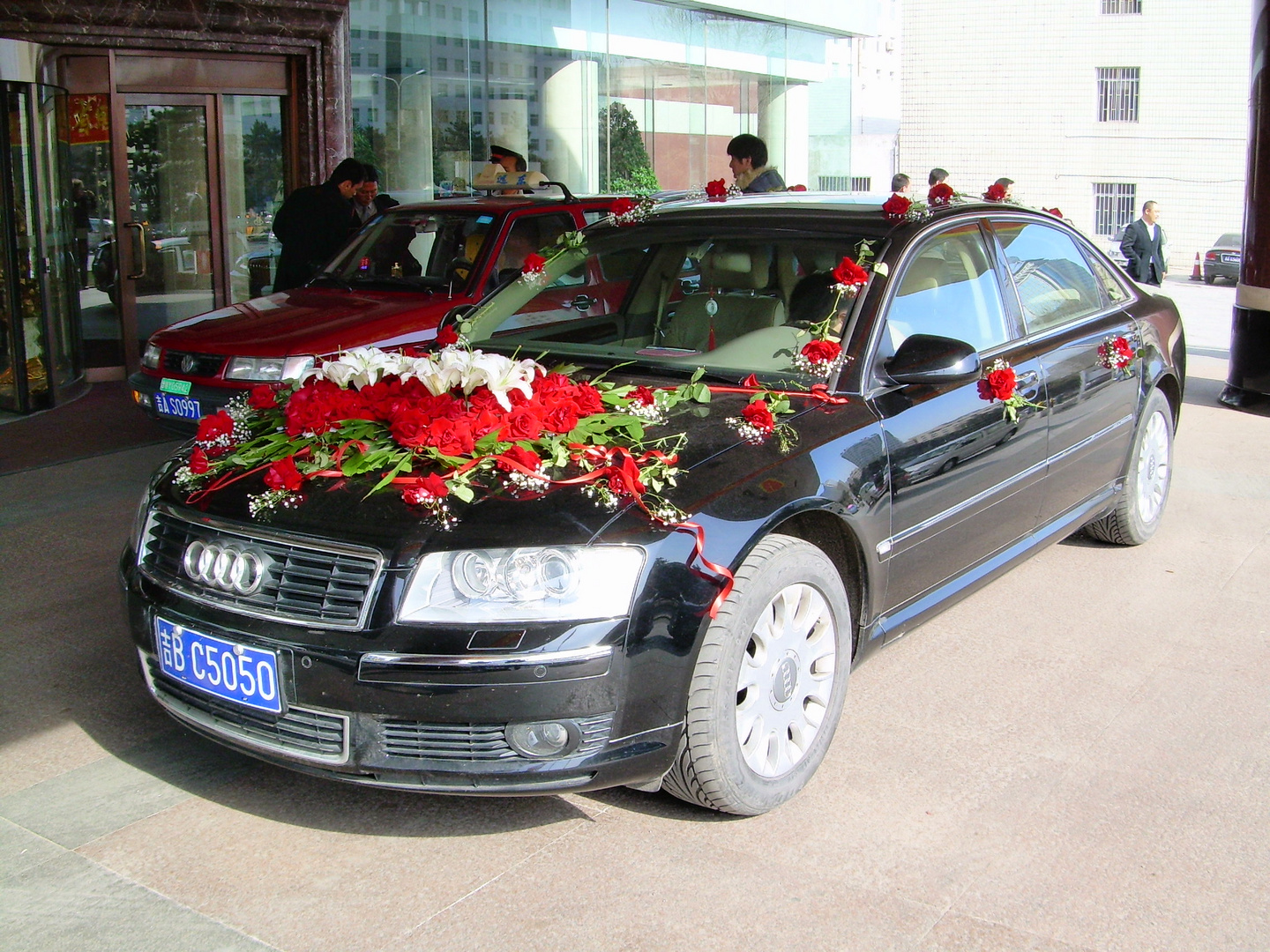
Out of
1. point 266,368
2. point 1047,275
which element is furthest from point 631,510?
point 266,368

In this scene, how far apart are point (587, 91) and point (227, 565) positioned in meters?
14.1

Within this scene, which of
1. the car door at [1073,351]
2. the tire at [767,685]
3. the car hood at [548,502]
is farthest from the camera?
the car door at [1073,351]

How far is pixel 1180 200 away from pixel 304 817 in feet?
138

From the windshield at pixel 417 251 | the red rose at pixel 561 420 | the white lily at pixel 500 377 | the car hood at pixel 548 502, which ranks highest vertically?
the windshield at pixel 417 251

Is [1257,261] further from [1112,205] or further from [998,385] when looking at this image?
[1112,205]

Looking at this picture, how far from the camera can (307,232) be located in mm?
9617

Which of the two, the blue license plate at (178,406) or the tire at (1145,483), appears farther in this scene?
the blue license plate at (178,406)

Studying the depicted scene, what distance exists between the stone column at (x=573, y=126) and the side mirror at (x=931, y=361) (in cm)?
1260

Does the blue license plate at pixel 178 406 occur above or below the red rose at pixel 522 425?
below

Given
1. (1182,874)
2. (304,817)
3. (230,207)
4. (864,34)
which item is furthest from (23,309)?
(864,34)

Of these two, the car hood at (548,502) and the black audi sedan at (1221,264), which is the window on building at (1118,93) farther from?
the car hood at (548,502)

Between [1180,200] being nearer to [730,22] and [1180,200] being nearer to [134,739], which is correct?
[730,22]

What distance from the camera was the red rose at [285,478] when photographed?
11.0 feet

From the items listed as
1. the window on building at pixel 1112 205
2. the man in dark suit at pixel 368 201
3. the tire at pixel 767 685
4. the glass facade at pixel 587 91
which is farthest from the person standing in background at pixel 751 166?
the window on building at pixel 1112 205
